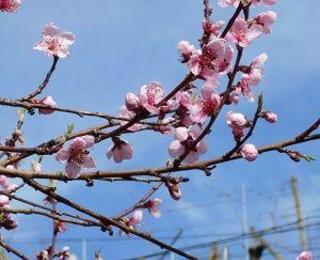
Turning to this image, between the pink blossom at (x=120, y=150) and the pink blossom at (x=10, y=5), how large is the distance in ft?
2.27

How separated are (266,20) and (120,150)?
77 cm

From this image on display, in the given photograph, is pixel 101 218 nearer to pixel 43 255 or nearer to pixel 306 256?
pixel 306 256

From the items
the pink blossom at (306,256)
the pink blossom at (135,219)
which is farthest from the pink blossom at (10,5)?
the pink blossom at (306,256)

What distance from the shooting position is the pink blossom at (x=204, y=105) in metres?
2.38

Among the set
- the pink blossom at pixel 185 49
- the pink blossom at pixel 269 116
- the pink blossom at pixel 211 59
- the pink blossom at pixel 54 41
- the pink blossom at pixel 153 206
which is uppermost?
the pink blossom at pixel 54 41

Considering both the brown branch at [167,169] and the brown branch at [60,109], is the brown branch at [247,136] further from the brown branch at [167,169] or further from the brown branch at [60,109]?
the brown branch at [60,109]

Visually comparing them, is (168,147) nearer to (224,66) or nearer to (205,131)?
(205,131)

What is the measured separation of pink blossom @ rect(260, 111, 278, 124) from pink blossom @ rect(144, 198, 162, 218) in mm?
1124

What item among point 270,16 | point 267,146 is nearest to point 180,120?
point 267,146

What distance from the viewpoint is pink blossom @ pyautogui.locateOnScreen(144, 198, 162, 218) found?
3.41 metres

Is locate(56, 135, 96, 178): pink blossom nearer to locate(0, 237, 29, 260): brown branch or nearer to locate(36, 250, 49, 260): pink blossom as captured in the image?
locate(0, 237, 29, 260): brown branch

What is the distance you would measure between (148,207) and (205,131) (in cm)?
129

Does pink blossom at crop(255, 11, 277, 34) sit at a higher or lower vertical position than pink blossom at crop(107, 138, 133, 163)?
higher

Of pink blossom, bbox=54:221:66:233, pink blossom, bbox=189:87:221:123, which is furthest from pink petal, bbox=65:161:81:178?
pink blossom, bbox=54:221:66:233
